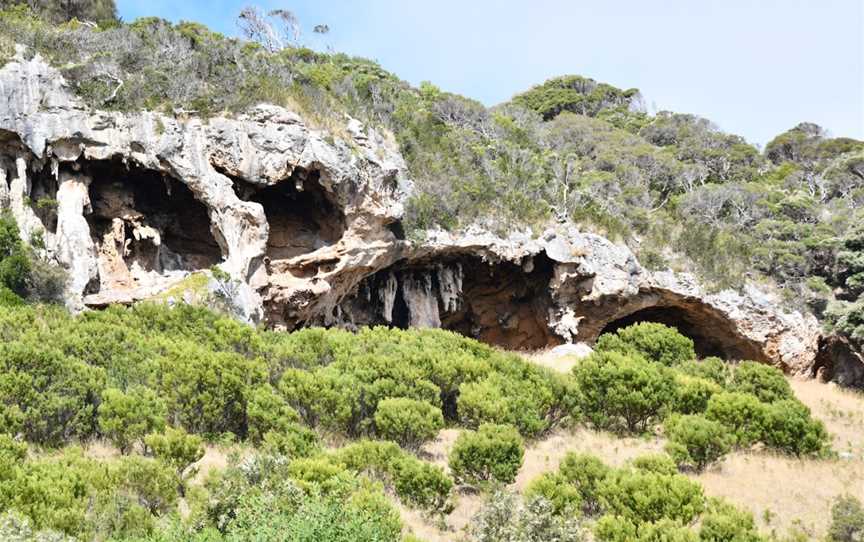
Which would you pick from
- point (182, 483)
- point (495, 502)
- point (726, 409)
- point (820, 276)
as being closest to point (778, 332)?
point (820, 276)

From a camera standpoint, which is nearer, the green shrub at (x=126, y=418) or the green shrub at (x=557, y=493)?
the green shrub at (x=557, y=493)

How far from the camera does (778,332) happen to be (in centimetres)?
3011

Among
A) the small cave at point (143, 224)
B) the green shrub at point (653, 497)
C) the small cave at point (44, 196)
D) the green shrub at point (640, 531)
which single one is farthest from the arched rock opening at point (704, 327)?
the green shrub at point (640, 531)

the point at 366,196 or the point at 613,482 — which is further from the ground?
the point at 366,196

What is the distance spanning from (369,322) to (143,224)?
29.3 feet

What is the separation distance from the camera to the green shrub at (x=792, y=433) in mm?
16188

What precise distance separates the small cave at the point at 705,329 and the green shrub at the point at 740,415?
13.7m

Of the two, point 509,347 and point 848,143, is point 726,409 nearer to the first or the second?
point 509,347

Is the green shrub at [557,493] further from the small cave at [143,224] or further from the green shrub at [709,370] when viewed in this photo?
the small cave at [143,224]

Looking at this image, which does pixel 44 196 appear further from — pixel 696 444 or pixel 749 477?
pixel 749 477

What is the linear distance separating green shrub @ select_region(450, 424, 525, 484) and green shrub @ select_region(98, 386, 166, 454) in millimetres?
5071

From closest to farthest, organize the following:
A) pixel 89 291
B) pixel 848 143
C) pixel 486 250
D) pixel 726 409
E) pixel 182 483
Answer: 1. pixel 182 483
2. pixel 726 409
3. pixel 89 291
4. pixel 486 250
5. pixel 848 143

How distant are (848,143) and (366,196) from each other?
41423mm

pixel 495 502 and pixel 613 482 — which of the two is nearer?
pixel 495 502
